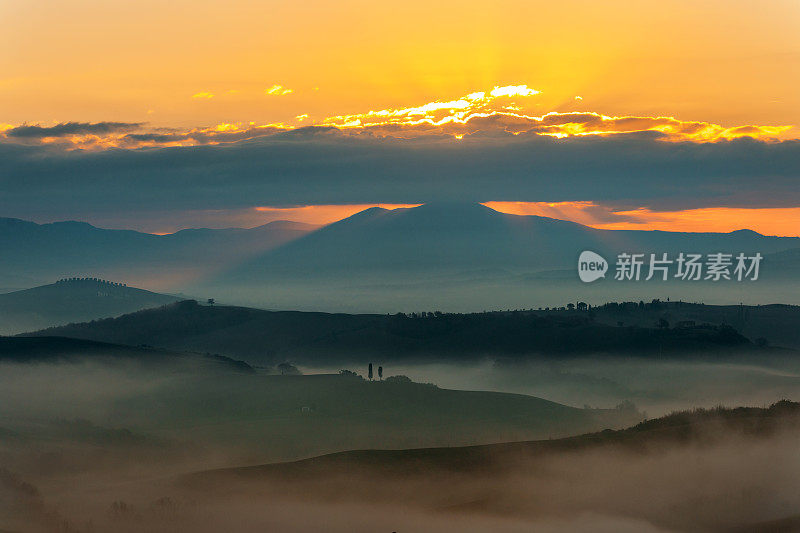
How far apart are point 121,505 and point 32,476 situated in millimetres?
27523

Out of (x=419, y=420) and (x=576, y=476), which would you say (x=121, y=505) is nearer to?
(x=576, y=476)

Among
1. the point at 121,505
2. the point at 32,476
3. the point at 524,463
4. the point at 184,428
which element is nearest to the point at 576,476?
the point at 524,463

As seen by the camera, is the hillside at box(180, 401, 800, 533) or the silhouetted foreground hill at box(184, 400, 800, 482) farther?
the silhouetted foreground hill at box(184, 400, 800, 482)

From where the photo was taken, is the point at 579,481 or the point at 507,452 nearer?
the point at 579,481

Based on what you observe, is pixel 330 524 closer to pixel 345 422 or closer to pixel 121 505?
pixel 121 505

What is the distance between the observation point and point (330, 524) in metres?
88.3

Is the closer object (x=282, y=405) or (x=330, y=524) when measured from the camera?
(x=330, y=524)

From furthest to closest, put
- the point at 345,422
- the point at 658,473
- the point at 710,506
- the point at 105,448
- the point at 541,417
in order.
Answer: the point at 541,417
the point at 345,422
the point at 105,448
the point at 658,473
the point at 710,506

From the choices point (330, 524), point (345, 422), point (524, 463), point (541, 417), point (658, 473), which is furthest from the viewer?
point (541, 417)

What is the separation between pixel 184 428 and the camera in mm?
167750

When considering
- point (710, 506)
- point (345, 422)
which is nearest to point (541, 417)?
point (345, 422)

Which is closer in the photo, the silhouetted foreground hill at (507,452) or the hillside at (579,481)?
the hillside at (579,481)

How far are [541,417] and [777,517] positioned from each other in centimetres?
8957

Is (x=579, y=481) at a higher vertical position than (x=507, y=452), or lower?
lower
